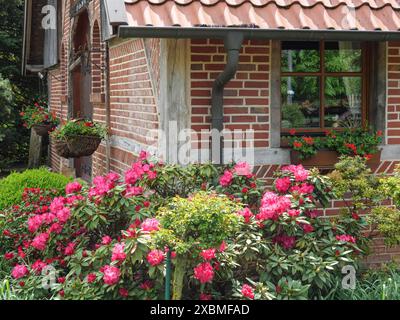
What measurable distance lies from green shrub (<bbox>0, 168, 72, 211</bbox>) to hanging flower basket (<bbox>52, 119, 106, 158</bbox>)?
44cm

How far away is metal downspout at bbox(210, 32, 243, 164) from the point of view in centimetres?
613

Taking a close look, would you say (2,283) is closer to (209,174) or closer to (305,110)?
(209,174)

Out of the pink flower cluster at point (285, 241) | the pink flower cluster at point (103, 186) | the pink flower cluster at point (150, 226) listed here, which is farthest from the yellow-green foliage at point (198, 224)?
the pink flower cluster at point (103, 186)

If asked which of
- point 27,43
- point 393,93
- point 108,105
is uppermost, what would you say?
point 27,43

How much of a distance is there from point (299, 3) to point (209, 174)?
1.75m

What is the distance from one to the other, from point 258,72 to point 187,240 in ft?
8.20

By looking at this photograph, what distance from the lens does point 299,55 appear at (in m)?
7.22

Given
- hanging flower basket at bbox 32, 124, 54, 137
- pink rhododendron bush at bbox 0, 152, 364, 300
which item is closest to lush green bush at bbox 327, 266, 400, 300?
pink rhododendron bush at bbox 0, 152, 364, 300

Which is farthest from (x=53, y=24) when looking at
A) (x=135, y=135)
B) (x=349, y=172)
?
(x=349, y=172)

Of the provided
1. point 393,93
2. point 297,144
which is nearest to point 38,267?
point 297,144

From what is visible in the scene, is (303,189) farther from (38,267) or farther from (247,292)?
(38,267)

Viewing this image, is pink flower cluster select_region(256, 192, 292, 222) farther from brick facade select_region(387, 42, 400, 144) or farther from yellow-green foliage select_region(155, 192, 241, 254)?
brick facade select_region(387, 42, 400, 144)

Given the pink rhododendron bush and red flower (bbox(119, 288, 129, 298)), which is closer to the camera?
the pink rhododendron bush
